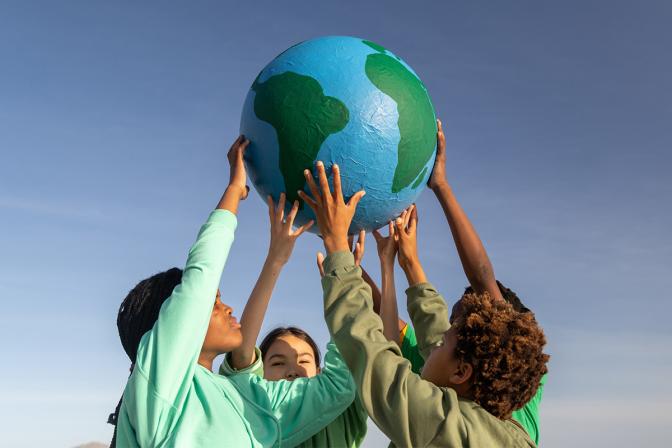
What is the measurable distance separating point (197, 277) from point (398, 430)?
1162 mm

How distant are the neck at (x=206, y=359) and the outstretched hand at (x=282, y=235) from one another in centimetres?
72

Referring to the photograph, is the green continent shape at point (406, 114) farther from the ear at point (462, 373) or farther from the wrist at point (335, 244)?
the ear at point (462, 373)

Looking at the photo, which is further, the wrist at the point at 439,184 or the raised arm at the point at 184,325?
the wrist at the point at 439,184

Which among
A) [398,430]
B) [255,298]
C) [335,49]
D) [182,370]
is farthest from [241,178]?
[398,430]

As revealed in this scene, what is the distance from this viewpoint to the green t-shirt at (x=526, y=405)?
467 centimetres

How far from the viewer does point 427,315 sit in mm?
4270

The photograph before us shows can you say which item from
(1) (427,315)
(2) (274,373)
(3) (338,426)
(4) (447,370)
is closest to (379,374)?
(4) (447,370)

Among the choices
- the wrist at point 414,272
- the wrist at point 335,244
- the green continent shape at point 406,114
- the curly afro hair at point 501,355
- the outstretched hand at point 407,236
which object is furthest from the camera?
the outstretched hand at point 407,236

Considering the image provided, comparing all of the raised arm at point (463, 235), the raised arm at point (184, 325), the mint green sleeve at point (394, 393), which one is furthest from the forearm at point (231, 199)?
the raised arm at point (463, 235)

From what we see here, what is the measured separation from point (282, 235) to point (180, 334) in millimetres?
1246

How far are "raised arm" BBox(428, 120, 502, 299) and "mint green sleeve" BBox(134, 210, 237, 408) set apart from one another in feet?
6.57

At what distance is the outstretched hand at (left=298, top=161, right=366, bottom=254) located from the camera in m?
3.77

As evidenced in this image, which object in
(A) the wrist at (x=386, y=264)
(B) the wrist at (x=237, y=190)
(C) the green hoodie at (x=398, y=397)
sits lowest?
(C) the green hoodie at (x=398, y=397)

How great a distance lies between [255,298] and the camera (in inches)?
167
